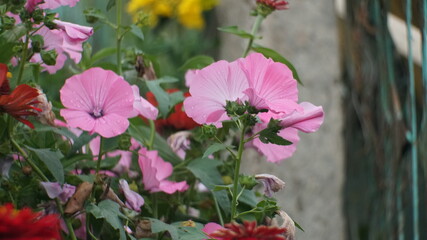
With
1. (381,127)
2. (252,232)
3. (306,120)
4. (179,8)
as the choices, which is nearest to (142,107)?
(306,120)

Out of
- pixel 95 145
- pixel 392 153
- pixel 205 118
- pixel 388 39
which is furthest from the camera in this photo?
pixel 392 153

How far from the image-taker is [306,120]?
30.2 inches

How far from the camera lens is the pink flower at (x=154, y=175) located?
2.87 feet

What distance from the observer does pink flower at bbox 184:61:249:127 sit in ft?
2.49

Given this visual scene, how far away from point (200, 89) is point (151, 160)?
145 mm

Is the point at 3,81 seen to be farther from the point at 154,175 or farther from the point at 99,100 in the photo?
the point at 154,175

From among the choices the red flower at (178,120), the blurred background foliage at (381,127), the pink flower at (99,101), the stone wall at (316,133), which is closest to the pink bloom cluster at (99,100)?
the pink flower at (99,101)

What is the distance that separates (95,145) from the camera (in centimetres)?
99

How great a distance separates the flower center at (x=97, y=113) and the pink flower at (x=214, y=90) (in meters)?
0.08

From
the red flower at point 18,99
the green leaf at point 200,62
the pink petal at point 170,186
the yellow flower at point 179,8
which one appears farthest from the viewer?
the yellow flower at point 179,8

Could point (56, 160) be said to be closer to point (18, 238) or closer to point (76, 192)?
point (76, 192)

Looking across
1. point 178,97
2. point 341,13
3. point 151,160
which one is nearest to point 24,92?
point 151,160

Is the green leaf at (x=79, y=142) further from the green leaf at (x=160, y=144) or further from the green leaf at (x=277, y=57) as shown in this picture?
the green leaf at (x=277, y=57)

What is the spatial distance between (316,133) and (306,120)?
74.2 inches
